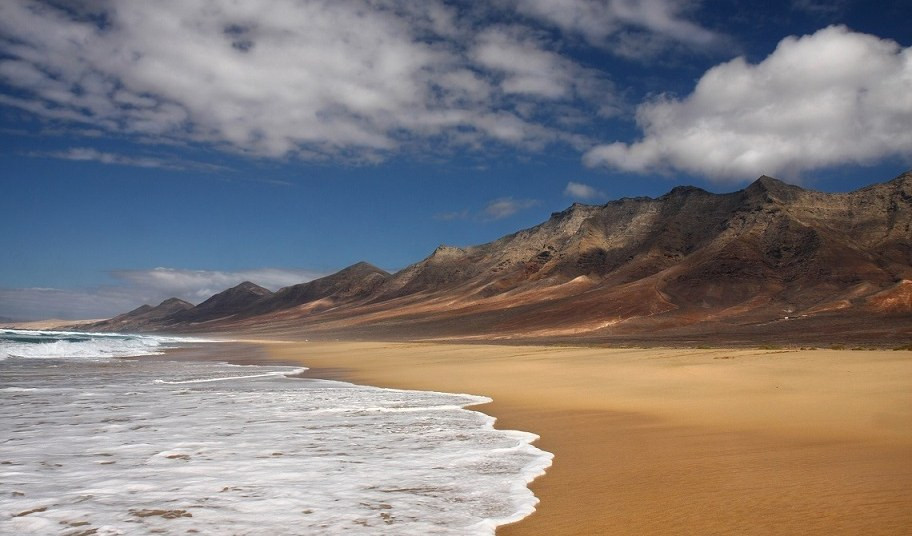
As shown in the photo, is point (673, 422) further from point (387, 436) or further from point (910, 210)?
point (910, 210)

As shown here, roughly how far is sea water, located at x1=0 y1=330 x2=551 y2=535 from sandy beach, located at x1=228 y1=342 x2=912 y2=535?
0.77 metres

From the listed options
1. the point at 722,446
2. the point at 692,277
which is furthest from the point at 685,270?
the point at 722,446

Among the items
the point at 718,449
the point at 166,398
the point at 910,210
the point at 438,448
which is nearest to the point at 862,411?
the point at 718,449

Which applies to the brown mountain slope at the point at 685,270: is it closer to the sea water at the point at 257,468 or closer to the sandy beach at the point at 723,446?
the sandy beach at the point at 723,446

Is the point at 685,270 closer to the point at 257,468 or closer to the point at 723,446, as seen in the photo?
the point at 723,446

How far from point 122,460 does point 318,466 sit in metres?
2.64

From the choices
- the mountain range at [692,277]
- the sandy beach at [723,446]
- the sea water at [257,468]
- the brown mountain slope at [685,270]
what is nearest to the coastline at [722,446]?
the sandy beach at [723,446]

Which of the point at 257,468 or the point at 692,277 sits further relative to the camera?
the point at 692,277

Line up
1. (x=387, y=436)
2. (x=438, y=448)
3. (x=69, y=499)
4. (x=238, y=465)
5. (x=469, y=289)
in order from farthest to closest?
(x=469, y=289)
(x=387, y=436)
(x=438, y=448)
(x=238, y=465)
(x=69, y=499)

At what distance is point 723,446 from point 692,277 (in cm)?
10025

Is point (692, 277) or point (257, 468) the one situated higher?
point (692, 277)

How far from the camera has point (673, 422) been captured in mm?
10914

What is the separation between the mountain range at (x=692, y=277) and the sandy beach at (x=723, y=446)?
37737 millimetres

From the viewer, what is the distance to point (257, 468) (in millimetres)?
7809
